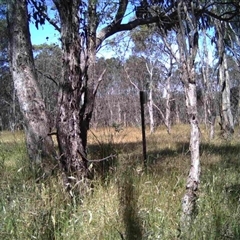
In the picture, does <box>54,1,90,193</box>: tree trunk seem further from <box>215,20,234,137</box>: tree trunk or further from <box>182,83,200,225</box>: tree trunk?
<box>215,20,234,137</box>: tree trunk

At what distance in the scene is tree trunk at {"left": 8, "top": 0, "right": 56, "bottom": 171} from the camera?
16.4 feet

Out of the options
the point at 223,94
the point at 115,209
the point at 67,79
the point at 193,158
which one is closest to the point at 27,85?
the point at 67,79

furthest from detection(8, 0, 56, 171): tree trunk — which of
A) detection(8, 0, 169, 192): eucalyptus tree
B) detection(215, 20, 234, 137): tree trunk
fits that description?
detection(215, 20, 234, 137): tree trunk

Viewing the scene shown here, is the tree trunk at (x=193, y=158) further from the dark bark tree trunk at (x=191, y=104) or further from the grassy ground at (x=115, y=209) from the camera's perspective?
the grassy ground at (x=115, y=209)

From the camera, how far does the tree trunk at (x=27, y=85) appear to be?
16.4ft

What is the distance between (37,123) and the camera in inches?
199

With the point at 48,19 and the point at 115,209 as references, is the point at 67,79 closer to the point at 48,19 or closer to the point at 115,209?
the point at 115,209

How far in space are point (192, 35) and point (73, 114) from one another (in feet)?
5.00

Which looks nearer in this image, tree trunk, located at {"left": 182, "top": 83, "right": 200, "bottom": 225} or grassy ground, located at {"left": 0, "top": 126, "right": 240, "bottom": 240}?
grassy ground, located at {"left": 0, "top": 126, "right": 240, "bottom": 240}

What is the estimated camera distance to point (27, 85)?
5.17 m

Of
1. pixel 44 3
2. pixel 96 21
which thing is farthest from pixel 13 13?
pixel 96 21

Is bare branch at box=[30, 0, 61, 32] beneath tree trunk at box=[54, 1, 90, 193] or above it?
above

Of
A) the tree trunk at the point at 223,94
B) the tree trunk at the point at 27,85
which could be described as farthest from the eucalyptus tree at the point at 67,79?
the tree trunk at the point at 223,94

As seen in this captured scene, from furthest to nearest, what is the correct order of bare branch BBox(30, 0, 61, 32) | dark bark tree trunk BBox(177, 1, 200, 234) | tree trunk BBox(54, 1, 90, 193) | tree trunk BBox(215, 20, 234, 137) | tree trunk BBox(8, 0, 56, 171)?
tree trunk BBox(215, 20, 234, 137)
bare branch BBox(30, 0, 61, 32)
tree trunk BBox(8, 0, 56, 171)
tree trunk BBox(54, 1, 90, 193)
dark bark tree trunk BBox(177, 1, 200, 234)
